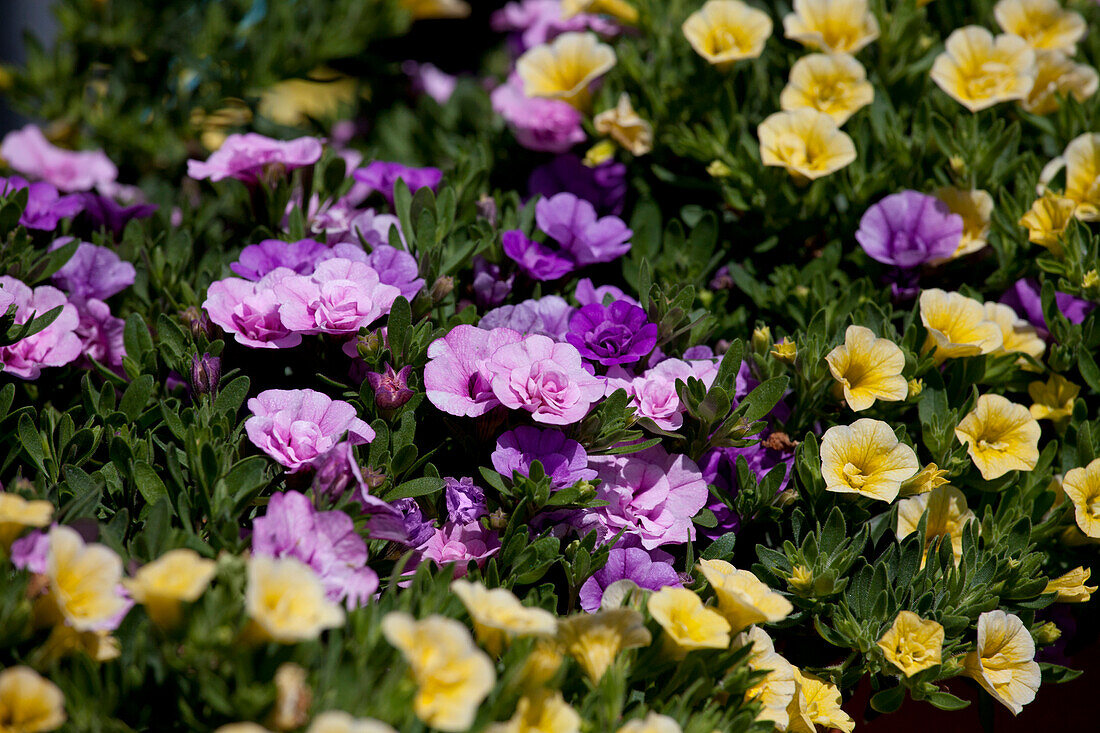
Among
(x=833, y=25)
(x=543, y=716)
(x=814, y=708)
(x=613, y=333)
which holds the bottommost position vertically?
(x=814, y=708)

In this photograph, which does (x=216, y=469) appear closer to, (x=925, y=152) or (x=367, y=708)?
(x=367, y=708)

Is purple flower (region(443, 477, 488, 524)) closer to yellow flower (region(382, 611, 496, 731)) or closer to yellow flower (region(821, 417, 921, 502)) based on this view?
yellow flower (region(382, 611, 496, 731))

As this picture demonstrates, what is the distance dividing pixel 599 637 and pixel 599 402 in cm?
50

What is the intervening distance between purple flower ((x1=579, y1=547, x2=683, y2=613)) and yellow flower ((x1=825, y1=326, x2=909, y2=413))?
481 mm

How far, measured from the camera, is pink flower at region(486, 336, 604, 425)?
1.53m

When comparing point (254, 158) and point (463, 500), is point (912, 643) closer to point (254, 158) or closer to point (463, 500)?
point (463, 500)

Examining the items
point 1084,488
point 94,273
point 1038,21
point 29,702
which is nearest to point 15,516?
point 29,702

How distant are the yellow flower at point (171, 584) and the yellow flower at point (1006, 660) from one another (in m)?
1.23

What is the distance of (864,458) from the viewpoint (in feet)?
5.49

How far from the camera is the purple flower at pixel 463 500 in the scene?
1.60 metres

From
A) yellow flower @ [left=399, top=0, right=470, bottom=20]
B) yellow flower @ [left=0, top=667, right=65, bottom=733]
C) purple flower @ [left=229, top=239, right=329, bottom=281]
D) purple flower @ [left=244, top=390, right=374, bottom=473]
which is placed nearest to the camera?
yellow flower @ [left=0, top=667, right=65, bottom=733]

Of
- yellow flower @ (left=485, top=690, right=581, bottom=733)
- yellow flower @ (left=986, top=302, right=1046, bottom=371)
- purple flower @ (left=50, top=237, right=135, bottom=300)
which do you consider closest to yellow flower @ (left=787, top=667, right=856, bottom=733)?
yellow flower @ (left=485, top=690, right=581, bottom=733)

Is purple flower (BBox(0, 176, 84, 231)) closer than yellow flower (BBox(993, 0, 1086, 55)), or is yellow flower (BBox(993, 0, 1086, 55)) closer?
purple flower (BBox(0, 176, 84, 231))

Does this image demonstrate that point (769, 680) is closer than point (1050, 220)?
Yes
